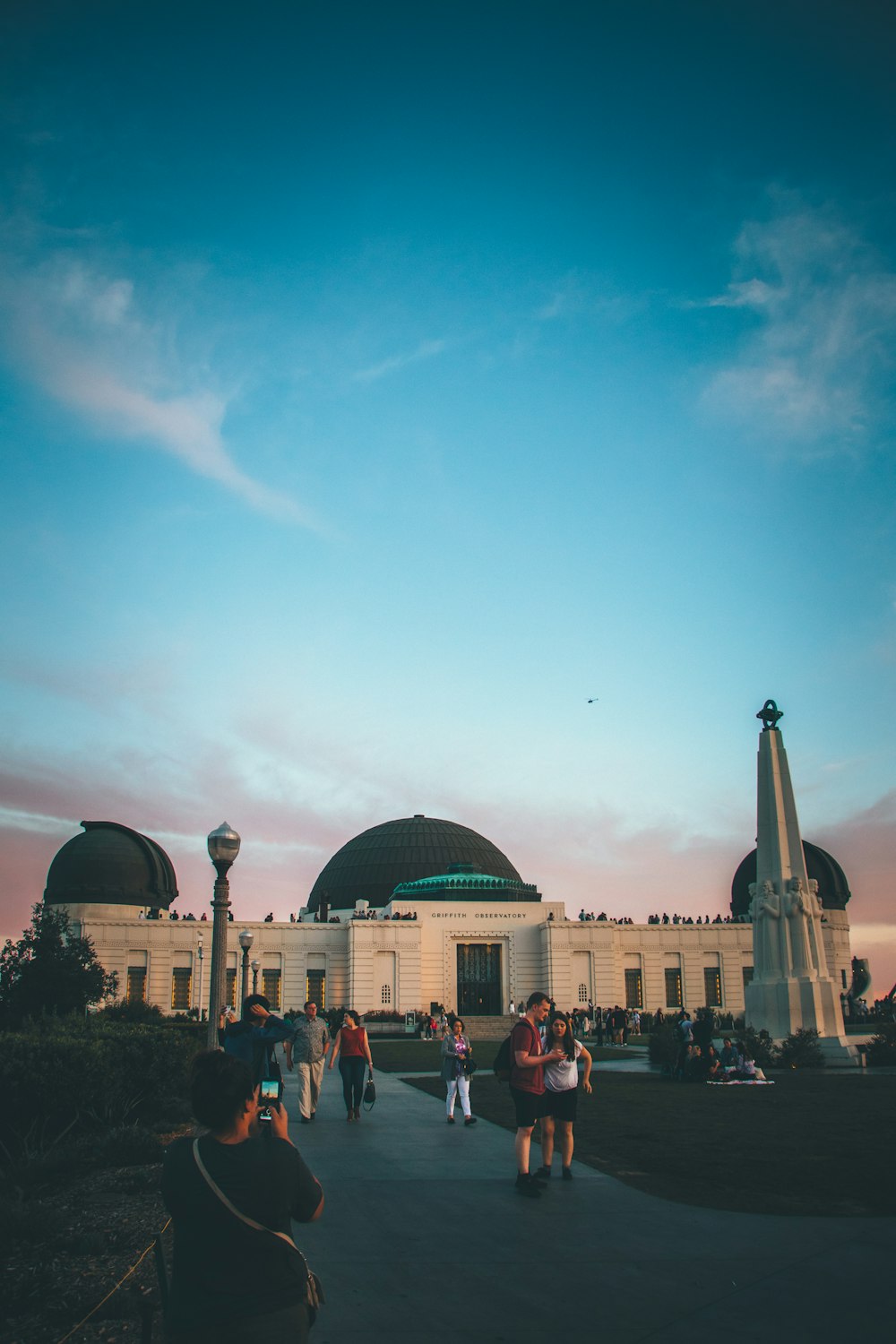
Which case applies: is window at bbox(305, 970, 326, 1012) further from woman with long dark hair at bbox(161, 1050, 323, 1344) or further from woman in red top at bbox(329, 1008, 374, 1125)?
woman with long dark hair at bbox(161, 1050, 323, 1344)

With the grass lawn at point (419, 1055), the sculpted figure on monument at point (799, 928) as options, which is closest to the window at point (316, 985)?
the grass lawn at point (419, 1055)

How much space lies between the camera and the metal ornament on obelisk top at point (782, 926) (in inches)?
1181

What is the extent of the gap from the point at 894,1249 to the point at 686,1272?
181cm

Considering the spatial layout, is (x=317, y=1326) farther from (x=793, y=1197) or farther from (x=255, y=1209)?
(x=793, y=1197)

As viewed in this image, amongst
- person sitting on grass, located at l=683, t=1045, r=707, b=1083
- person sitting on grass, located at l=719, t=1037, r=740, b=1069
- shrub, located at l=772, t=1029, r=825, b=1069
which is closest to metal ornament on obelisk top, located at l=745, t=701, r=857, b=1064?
shrub, located at l=772, t=1029, r=825, b=1069

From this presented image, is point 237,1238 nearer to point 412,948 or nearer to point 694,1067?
point 694,1067

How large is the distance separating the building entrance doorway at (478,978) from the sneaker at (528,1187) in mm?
53458

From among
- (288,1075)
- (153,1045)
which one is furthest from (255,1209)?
(288,1075)

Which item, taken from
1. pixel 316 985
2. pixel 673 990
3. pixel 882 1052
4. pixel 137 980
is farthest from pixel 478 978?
pixel 882 1052

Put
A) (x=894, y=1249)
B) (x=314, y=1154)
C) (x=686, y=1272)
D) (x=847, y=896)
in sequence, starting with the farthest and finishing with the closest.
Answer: (x=847, y=896)
(x=314, y=1154)
(x=894, y=1249)
(x=686, y=1272)

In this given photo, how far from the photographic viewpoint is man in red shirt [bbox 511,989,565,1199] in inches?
375

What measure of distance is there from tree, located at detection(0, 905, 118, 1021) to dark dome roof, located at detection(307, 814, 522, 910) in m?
28.1

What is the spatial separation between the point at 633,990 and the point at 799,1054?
3735 centimetres

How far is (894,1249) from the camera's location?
7398 millimetres
